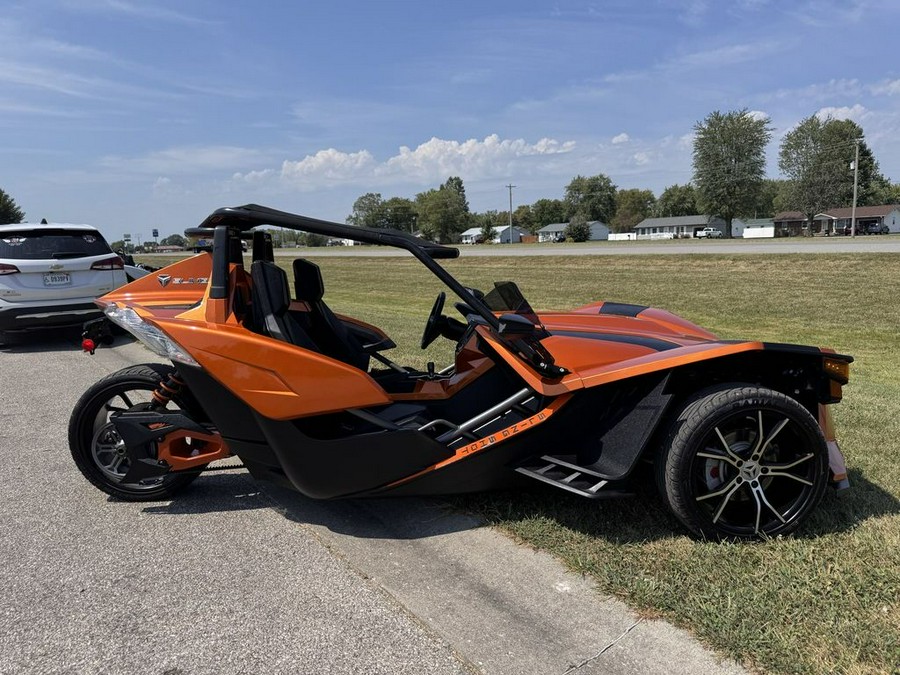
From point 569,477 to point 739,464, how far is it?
0.79 meters

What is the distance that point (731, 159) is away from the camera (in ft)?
220

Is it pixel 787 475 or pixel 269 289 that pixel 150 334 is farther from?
A: pixel 787 475

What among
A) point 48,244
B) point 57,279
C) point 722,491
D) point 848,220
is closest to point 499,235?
point 848,220

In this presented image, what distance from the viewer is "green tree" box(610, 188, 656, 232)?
117625mm

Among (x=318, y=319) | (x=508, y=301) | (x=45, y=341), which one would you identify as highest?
(x=508, y=301)

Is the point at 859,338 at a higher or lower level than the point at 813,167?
lower

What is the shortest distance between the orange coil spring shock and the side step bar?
202cm

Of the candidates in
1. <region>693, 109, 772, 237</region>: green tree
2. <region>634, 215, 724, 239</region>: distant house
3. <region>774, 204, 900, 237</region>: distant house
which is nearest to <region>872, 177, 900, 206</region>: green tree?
<region>774, 204, 900, 237</region>: distant house

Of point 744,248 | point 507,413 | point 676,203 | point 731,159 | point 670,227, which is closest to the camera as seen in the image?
point 507,413

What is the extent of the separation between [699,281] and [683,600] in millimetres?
16549

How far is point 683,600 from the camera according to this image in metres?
2.46

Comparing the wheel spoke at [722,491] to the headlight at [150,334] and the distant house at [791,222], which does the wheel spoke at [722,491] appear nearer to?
the headlight at [150,334]

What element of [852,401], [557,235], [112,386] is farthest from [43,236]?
[557,235]

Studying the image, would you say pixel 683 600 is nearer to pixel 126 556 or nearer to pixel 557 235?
pixel 126 556
